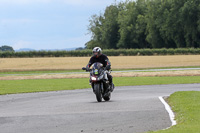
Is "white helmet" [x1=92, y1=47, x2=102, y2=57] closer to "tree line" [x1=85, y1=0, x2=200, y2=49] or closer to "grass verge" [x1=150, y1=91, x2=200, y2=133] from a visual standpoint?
"grass verge" [x1=150, y1=91, x2=200, y2=133]

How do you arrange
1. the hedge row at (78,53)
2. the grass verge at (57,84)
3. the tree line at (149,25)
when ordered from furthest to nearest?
the tree line at (149,25) → the hedge row at (78,53) → the grass verge at (57,84)

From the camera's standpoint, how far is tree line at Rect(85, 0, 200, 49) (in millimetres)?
104500

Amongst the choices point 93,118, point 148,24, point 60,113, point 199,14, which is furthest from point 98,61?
point 148,24

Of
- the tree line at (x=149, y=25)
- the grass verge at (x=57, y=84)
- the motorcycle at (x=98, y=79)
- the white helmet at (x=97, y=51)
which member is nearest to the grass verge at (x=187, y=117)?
the motorcycle at (x=98, y=79)

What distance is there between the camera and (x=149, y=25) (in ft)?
401

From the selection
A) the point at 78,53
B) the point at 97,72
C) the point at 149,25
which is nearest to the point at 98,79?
the point at 97,72

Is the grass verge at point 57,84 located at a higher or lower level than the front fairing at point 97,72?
lower

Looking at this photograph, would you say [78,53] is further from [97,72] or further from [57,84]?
[97,72]

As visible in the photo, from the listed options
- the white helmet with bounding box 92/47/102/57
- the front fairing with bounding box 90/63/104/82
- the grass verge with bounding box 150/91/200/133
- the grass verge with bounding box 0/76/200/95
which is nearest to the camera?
the grass verge with bounding box 150/91/200/133

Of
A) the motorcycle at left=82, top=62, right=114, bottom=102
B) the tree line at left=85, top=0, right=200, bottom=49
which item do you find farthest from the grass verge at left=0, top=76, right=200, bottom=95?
the tree line at left=85, top=0, right=200, bottom=49

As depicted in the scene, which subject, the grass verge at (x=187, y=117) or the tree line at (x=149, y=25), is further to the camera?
the tree line at (x=149, y=25)

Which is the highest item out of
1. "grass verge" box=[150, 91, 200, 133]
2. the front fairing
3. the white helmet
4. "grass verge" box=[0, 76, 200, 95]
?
the white helmet

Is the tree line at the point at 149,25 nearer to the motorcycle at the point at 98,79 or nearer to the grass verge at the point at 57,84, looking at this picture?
the grass verge at the point at 57,84

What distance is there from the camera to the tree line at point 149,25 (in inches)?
4114
